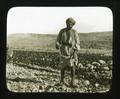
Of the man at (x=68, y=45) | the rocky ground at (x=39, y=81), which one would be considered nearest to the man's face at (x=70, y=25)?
the man at (x=68, y=45)

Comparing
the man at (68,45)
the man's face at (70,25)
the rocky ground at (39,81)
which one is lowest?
the rocky ground at (39,81)

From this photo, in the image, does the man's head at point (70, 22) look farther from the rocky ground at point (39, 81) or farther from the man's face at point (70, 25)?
the rocky ground at point (39, 81)

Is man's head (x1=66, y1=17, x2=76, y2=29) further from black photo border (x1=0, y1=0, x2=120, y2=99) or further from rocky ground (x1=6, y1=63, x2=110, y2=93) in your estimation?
rocky ground (x1=6, y1=63, x2=110, y2=93)

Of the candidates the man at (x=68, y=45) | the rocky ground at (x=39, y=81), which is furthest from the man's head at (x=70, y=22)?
the rocky ground at (x=39, y=81)

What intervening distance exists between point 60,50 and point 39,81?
18 centimetres

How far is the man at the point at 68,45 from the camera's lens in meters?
1.13

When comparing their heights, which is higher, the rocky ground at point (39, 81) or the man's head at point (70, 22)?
the man's head at point (70, 22)

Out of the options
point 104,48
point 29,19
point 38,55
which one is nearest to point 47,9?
point 29,19

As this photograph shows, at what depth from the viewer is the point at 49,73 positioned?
1.13 m

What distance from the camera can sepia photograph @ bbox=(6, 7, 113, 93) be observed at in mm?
1120

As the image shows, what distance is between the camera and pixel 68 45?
1.14m
